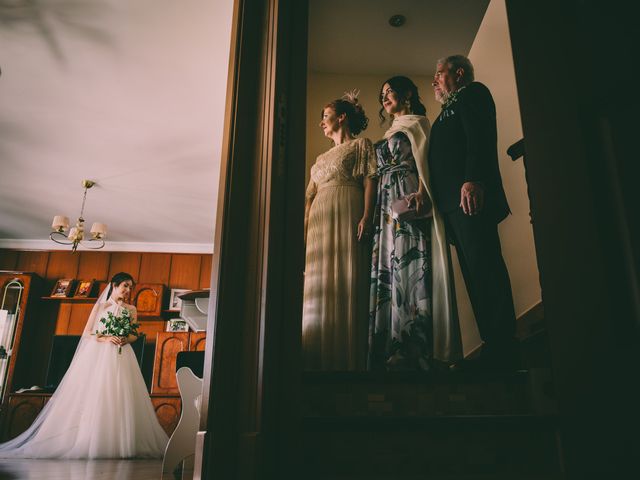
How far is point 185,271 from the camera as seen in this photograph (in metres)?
7.32

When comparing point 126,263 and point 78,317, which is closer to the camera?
point 78,317

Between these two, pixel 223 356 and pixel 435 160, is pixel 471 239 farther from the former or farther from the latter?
Answer: pixel 223 356

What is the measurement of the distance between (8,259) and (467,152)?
23.9 ft

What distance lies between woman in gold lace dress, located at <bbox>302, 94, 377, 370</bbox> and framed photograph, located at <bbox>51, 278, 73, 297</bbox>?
556 cm

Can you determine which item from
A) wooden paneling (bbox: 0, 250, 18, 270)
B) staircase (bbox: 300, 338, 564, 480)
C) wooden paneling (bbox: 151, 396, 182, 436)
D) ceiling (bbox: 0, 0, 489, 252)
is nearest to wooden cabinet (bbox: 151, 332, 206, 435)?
wooden paneling (bbox: 151, 396, 182, 436)

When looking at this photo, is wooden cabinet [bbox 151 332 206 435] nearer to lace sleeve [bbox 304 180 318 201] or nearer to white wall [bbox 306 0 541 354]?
white wall [bbox 306 0 541 354]

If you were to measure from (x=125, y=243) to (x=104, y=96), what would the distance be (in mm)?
3728

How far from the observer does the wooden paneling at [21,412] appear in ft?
20.3

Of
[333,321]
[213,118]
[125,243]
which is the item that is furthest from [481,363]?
[125,243]

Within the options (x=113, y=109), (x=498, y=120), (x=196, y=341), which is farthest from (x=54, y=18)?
(x=196, y=341)

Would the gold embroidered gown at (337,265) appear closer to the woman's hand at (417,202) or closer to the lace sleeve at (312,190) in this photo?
the lace sleeve at (312,190)

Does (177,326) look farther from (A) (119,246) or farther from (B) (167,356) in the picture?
(A) (119,246)

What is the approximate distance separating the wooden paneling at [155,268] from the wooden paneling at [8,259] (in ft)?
6.00

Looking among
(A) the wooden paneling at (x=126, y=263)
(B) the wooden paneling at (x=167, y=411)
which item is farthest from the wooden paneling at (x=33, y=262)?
(B) the wooden paneling at (x=167, y=411)
